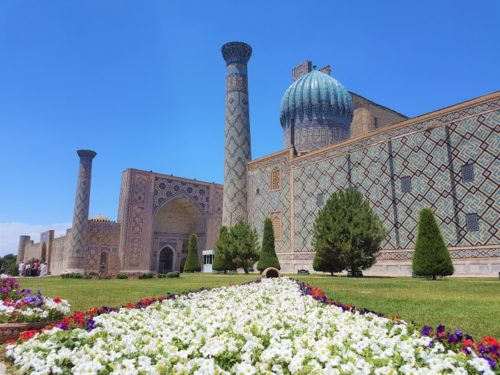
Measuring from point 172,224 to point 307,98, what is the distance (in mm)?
15117

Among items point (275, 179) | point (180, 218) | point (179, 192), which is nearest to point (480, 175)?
point (275, 179)

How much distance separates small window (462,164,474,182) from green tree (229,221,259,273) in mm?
9620

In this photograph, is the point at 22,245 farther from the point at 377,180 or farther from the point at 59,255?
the point at 377,180

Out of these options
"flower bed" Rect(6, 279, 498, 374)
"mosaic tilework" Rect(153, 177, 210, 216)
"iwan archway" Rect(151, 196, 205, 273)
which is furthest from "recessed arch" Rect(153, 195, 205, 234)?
"flower bed" Rect(6, 279, 498, 374)

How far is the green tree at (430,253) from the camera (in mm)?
12430

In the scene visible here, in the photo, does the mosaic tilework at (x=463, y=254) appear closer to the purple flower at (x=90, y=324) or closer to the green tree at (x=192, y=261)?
the green tree at (x=192, y=261)

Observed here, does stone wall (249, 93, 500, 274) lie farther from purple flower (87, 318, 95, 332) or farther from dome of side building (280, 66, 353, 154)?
purple flower (87, 318, 95, 332)

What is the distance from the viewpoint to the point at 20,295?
18.8ft

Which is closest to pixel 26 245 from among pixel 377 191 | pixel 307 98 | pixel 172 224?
pixel 172 224

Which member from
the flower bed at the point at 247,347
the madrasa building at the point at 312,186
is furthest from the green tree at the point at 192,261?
the flower bed at the point at 247,347

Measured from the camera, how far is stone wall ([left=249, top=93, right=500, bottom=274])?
13688 mm

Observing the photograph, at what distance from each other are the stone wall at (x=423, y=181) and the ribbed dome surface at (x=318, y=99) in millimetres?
6031

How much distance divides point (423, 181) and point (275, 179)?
905 centimetres

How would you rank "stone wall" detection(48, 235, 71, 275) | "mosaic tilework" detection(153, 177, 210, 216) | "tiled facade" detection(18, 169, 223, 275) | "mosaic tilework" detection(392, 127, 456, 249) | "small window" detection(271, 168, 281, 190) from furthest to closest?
"stone wall" detection(48, 235, 71, 275) < "mosaic tilework" detection(153, 177, 210, 216) < "tiled facade" detection(18, 169, 223, 275) < "small window" detection(271, 168, 281, 190) < "mosaic tilework" detection(392, 127, 456, 249)
